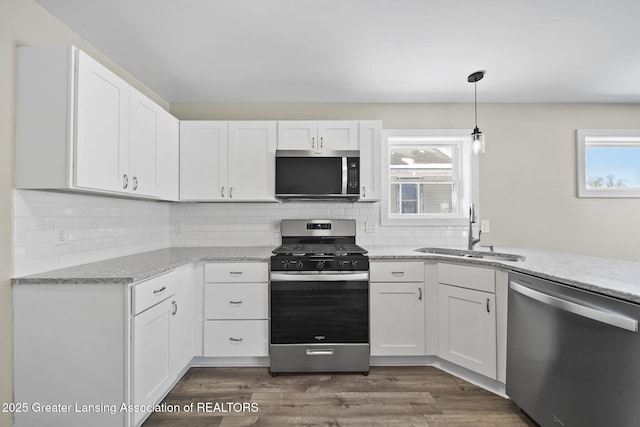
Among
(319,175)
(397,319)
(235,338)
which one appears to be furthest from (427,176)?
(235,338)

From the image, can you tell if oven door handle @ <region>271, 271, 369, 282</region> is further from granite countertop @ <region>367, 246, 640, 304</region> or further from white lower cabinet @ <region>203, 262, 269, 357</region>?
granite countertop @ <region>367, 246, 640, 304</region>

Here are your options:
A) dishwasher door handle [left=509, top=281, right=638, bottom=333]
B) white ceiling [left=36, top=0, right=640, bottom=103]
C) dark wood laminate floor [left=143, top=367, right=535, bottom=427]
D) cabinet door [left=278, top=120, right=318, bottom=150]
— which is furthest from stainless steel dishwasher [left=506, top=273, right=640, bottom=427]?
cabinet door [left=278, top=120, right=318, bottom=150]

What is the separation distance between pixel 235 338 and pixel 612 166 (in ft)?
13.5

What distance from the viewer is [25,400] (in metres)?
1.50

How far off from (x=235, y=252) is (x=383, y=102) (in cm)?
211

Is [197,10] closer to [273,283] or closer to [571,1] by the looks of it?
[273,283]

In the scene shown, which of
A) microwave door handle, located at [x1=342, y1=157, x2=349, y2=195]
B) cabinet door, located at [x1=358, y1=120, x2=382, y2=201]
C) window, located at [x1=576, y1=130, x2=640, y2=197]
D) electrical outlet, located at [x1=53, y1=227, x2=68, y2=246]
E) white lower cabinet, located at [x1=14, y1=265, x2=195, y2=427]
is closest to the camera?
white lower cabinet, located at [x1=14, y1=265, x2=195, y2=427]

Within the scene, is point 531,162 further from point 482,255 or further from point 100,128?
point 100,128

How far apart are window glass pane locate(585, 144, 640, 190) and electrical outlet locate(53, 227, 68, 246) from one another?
457 centimetres

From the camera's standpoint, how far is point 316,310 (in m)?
2.32

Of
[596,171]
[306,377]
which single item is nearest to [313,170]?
[306,377]

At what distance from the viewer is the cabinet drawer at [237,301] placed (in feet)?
7.80

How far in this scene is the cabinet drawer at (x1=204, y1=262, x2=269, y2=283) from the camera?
2.38m

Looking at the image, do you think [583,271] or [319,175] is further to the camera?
[319,175]
